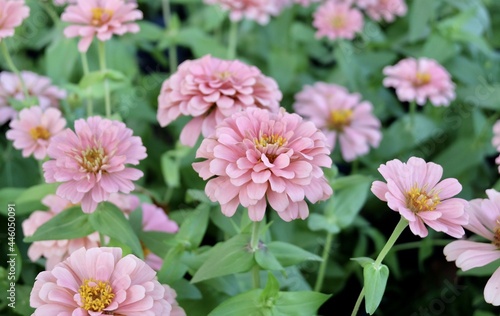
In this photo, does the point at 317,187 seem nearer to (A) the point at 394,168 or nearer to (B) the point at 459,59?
(A) the point at 394,168

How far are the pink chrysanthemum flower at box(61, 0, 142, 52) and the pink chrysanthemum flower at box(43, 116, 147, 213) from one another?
0.16 metres

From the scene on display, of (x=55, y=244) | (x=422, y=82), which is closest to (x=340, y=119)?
(x=422, y=82)

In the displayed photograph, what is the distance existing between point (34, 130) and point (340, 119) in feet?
1.77

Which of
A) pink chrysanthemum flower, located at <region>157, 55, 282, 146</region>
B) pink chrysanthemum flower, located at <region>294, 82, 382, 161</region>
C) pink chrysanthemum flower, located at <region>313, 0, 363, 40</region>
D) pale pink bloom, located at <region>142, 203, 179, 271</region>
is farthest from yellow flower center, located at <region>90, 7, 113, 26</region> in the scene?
pink chrysanthemum flower, located at <region>313, 0, 363, 40</region>

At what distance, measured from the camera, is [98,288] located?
479 mm

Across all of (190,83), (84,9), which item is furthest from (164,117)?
(84,9)

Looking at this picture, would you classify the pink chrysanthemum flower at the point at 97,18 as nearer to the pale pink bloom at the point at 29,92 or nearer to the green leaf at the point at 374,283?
the pale pink bloom at the point at 29,92

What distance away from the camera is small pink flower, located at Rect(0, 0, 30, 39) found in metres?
0.68

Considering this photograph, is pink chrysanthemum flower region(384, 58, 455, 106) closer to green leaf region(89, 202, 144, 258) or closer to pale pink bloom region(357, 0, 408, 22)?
pale pink bloom region(357, 0, 408, 22)

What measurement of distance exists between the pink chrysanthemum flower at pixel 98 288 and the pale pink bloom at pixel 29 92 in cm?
42

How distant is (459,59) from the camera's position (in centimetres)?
118

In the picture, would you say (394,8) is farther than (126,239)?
Yes

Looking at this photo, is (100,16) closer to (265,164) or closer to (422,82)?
(265,164)

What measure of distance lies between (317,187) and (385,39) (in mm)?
873
